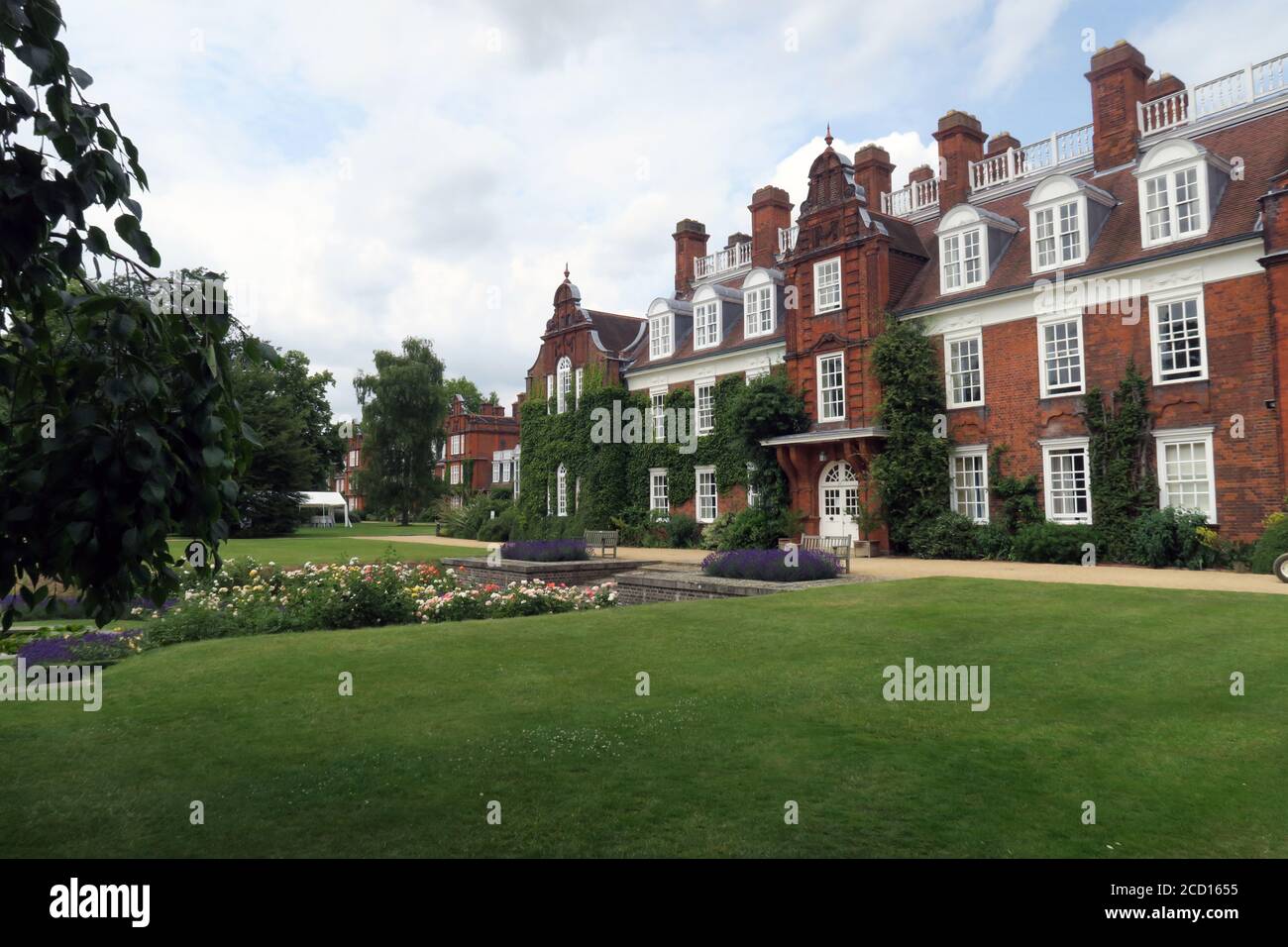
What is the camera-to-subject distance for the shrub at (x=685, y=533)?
31.3m

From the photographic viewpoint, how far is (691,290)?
1542 inches

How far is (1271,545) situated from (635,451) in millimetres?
22398

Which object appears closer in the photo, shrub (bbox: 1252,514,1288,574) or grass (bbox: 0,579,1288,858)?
grass (bbox: 0,579,1288,858)

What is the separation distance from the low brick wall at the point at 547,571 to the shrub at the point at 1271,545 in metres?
13.6

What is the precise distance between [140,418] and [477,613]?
1136 centimetres

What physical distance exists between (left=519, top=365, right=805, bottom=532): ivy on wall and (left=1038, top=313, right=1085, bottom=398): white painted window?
7.84 meters

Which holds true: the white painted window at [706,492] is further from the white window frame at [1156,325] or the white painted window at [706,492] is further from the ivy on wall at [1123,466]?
the white window frame at [1156,325]

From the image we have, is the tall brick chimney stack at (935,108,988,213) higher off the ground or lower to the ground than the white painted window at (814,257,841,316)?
higher

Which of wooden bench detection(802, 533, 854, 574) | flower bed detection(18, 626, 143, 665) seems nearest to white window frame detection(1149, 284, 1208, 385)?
wooden bench detection(802, 533, 854, 574)

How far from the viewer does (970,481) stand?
949 inches

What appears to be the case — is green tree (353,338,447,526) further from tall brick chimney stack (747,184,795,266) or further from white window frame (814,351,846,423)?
white window frame (814,351,846,423)

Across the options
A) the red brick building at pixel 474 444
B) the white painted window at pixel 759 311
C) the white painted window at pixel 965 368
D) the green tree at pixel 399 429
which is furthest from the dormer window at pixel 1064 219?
the red brick building at pixel 474 444

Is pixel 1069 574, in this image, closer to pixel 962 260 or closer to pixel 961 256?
pixel 962 260

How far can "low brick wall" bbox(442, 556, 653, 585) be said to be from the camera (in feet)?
68.2
